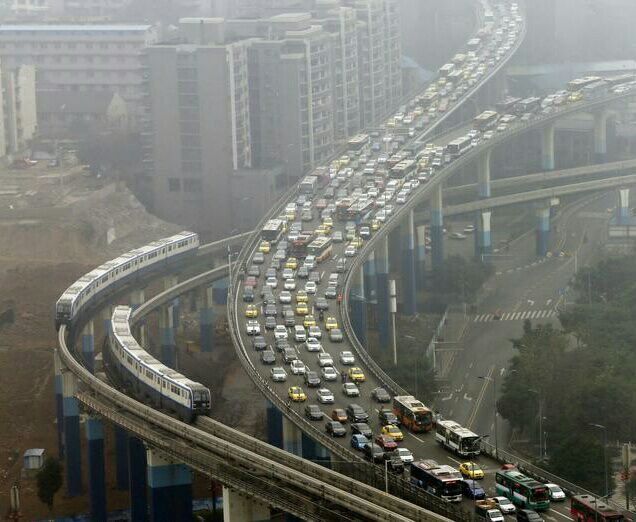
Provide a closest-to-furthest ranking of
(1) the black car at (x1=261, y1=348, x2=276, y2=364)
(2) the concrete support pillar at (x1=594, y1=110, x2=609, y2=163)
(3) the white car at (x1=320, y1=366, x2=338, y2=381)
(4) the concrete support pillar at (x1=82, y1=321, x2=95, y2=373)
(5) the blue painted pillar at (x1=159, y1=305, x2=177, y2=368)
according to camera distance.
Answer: (3) the white car at (x1=320, y1=366, x2=338, y2=381) < (1) the black car at (x1=261, y1=348, x2=276, y2=364) < (4) the concrete support pillar at (x1=82, y1=321, x2=95, y2=373) < (5) the blue painted pillar at (x1=159, y1=305, x2=177, y2=368) < (2) the concrete support pillar at (x1=594, y1=110, x2=609, y2=163)

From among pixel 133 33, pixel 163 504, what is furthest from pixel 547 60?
pixel 163 504

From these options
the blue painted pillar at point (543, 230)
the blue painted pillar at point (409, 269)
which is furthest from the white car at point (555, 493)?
the blue painted pillar at point (543, 230)

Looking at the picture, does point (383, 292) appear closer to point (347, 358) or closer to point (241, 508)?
point (347, 358)

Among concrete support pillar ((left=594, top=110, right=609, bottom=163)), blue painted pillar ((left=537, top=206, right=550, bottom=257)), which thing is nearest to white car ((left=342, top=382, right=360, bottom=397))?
blue painted pillar ((left=537, top=206, right=550, bottom=257))

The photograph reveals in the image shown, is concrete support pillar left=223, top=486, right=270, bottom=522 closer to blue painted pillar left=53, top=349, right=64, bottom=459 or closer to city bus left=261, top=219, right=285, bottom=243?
blue painted pillar left=53, top=349, right=64, bottom=459

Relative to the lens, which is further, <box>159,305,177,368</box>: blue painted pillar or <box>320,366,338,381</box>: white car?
<box>159,305,177,368</box>: blue painted pillar

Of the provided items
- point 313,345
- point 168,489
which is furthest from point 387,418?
A: point 313,345
